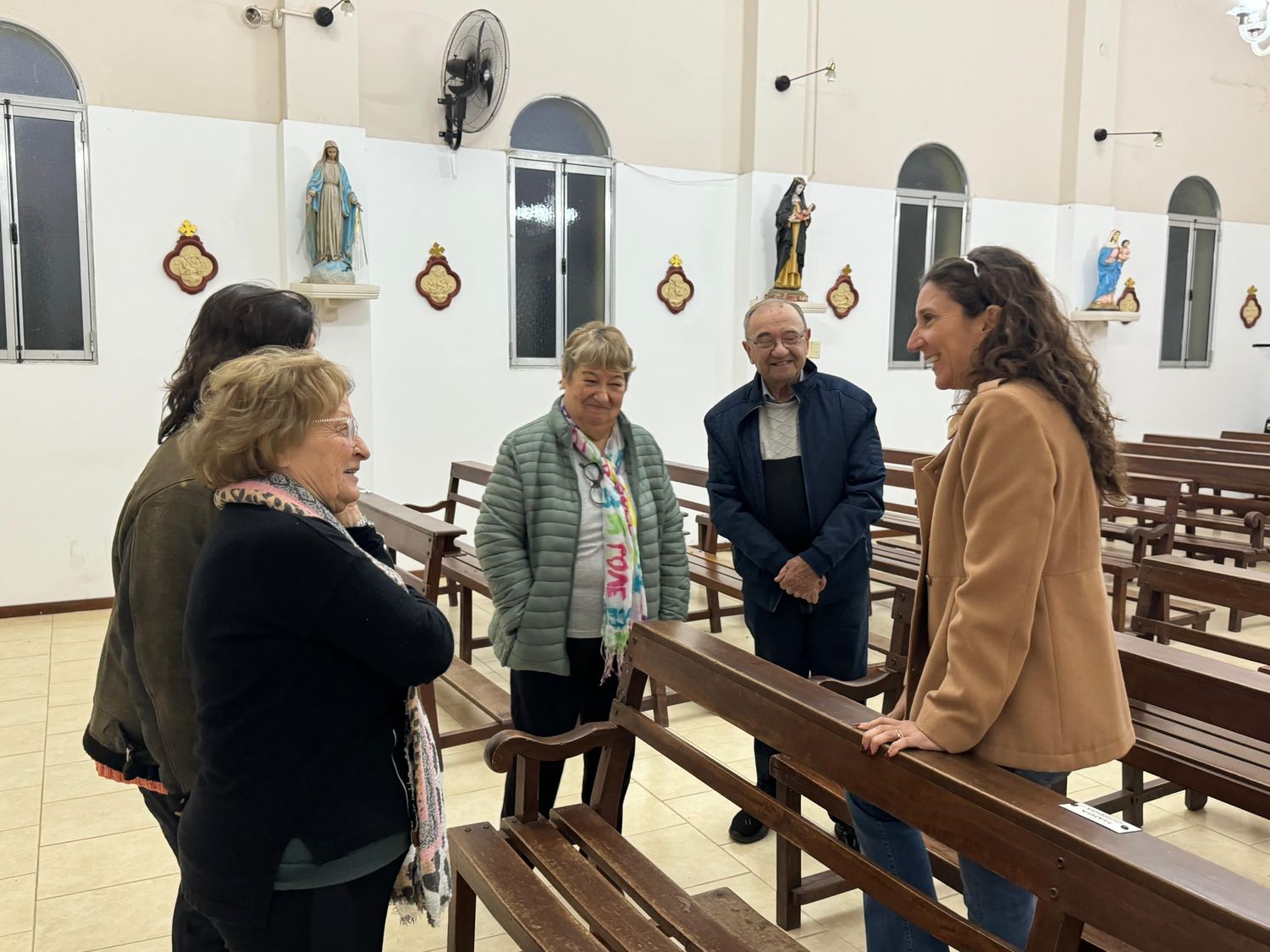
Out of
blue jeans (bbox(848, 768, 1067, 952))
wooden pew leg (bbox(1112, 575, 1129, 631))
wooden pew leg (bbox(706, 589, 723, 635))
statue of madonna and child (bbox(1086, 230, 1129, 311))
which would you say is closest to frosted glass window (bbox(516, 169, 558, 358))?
wooden pew leg (bbox(706, 589, 723, 635))

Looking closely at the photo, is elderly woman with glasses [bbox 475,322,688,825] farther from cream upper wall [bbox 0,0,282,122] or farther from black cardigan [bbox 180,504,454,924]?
cream upper wall [bbox 0,0,282,122]

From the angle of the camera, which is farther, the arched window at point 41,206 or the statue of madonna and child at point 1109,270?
the statue of madonna and child at point 1109,270

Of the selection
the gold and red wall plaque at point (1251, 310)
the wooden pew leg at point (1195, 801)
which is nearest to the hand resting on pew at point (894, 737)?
the wooden pew leg at point (1195, 801)

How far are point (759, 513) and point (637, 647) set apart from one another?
0.80 m

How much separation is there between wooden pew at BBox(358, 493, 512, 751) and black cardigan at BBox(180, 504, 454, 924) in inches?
84.2

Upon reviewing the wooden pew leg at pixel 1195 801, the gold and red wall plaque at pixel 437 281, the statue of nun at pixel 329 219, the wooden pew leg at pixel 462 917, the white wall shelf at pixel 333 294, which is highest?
the statue of nun at pixel 329 219

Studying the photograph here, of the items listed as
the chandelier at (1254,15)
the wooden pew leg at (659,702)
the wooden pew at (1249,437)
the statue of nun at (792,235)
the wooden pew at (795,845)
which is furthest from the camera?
the wooden pew at (1249,437)

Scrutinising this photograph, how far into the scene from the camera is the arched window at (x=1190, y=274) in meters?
9.95

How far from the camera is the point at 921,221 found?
8.59 meters

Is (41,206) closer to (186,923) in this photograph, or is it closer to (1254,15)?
(186,923)

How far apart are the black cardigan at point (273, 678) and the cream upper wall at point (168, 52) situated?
5555 mm

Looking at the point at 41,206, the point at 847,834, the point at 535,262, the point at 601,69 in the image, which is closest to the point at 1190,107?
the point at 601,69

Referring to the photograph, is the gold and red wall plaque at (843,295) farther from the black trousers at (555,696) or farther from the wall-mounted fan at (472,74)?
the black trousers at (555,696)

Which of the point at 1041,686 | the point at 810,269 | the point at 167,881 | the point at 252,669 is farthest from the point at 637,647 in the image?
the point at 810,269
